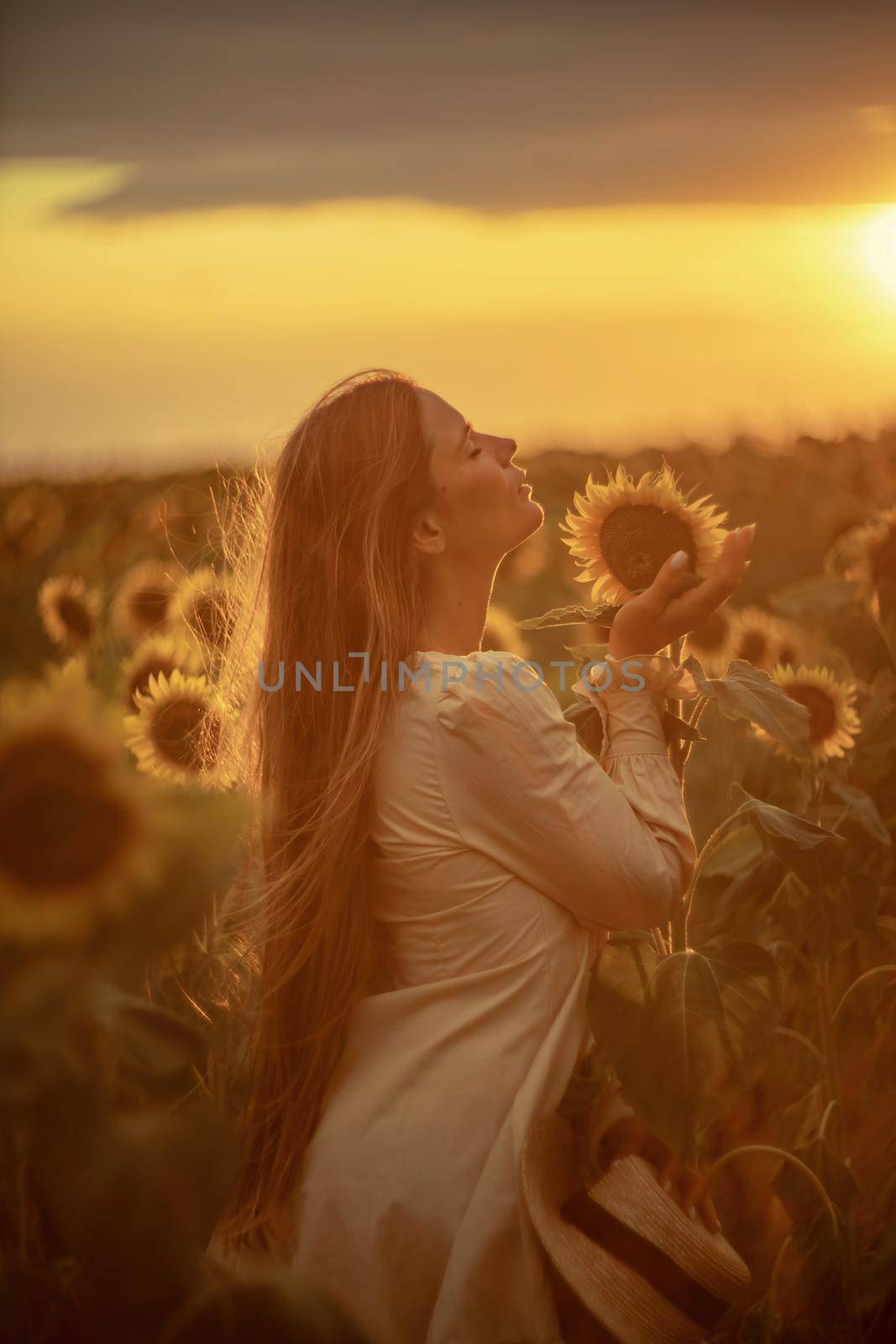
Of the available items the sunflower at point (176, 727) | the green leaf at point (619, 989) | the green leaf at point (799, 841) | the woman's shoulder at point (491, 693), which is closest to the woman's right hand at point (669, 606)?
the woman's shoulder at point (491, 693)

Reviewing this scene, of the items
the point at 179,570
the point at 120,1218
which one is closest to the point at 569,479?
Result: the point at 179,570

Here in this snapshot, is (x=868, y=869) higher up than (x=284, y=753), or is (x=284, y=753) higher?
(x=284, y=753)

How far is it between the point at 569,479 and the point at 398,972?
8.69 ft

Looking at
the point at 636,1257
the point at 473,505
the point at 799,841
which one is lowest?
the point at 636,1257

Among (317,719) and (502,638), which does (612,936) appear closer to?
(317,719)

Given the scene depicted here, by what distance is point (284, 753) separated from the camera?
1788 mm

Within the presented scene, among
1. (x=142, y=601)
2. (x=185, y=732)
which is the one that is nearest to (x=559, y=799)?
(x=185, y=732)

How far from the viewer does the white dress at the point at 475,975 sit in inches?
57.7

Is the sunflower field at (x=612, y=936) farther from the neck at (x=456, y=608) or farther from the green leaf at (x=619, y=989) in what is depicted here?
the neck at (x=456, y=608)

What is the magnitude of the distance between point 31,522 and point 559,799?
2557 millimetres

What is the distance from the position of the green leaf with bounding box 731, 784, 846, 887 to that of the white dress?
0.39 ft

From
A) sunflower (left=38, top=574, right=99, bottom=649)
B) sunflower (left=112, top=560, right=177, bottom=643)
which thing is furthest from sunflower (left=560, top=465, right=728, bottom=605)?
sunflower (left=38, top=574, right=99, bottom=649)

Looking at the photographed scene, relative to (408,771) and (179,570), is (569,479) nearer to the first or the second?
(179,570)

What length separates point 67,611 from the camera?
3.30 meters
